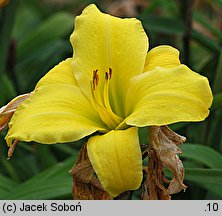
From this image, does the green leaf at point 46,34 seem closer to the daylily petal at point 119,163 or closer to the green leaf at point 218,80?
the green leaf at point 218,80

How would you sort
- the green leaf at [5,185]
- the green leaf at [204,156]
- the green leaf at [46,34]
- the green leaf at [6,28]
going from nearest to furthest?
the green leaf at [204,156], the green leaf at [5,185], the green leaf at [6,28], the green leaf at [46,34]

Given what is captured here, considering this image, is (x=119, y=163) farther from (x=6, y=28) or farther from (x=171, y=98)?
(x=6, y=28)

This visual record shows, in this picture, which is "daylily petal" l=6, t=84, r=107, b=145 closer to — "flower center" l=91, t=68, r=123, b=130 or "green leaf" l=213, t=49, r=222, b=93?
"flower center" l=91, t=68, r=123, b=130

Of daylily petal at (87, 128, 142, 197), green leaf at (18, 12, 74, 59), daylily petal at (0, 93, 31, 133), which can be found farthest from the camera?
green leaf at (18, 12, 74, 59)

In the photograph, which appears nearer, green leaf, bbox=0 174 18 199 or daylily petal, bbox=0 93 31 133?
daylily petal, bbox=0 93 31 133

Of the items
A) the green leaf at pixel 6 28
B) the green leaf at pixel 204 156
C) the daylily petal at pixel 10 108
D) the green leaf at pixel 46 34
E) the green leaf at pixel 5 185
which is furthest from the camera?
the green leaf at pixel 46 34

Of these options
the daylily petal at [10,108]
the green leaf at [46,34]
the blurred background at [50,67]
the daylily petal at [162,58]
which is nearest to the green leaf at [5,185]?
the blurred background at [50,67]

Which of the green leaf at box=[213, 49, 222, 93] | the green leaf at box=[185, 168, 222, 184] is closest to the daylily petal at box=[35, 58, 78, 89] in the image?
the green leaf at box=[185, 168, 222, 184]
